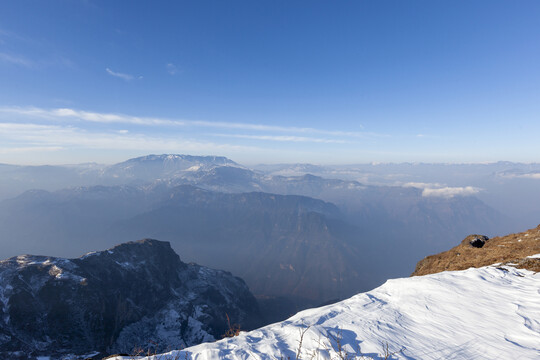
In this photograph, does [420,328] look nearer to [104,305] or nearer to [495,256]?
[495,256]

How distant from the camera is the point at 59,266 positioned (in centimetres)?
7900

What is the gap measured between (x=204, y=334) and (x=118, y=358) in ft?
336

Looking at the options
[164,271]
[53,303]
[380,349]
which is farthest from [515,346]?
[164,271]

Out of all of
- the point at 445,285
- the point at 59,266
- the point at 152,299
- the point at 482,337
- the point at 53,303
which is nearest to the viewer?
the point at 482,337

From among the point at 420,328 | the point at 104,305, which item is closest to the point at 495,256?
the point at 420,328

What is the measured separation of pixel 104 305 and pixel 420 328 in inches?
4002

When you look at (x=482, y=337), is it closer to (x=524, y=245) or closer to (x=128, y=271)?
(x=524, y=245)

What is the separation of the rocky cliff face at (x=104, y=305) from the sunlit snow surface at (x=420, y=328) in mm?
34857

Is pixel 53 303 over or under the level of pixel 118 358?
under

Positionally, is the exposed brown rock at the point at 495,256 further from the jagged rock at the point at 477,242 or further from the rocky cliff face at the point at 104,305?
the rocky cliff face at the point at 104,305

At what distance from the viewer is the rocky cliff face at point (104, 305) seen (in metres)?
60.7

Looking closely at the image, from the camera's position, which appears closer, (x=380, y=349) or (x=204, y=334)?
(x=380, y=349)

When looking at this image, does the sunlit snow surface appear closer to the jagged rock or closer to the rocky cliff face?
the jagged rock

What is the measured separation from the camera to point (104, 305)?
3054 inches
